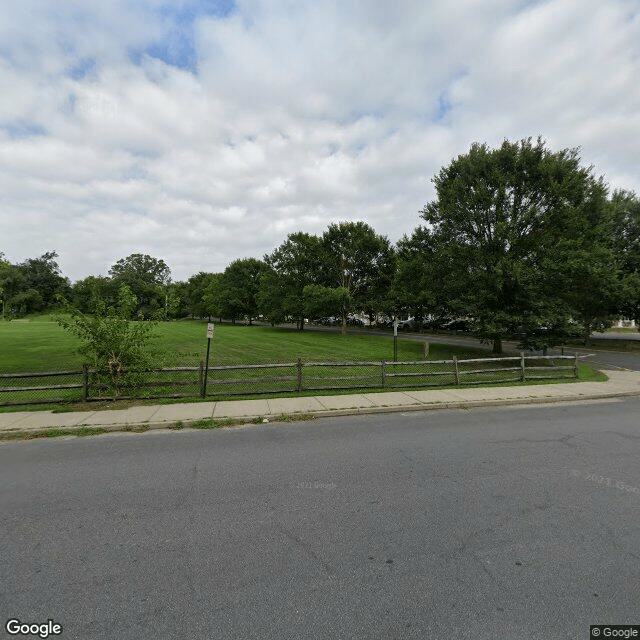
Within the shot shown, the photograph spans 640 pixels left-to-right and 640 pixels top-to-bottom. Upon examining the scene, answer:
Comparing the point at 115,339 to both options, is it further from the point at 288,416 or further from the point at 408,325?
the point at 408,325

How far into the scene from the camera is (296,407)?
8352mm

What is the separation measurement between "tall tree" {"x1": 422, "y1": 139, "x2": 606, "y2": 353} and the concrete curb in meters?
6.75

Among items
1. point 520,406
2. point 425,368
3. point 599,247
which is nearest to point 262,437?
point 520,406

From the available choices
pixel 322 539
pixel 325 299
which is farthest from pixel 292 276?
pixel 322 539

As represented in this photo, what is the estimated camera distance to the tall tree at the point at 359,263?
33875 millimetres

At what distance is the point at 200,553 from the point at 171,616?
67cm

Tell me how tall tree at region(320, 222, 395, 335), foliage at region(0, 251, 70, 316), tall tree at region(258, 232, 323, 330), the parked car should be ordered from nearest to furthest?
tall tree at region(320, 222, 395, 335)
tall tree at region(258, 232, 323, 330)
the parked car
foliage at region(0, 251, 70, 316)

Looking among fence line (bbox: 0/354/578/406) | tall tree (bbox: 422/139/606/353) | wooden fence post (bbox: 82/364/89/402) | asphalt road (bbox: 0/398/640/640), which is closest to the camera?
asphalt road (bbox: 0/398/640/640)

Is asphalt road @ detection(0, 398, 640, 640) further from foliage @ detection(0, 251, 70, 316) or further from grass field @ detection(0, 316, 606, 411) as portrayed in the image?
foliage @ detection(0, 251, 70, 316)

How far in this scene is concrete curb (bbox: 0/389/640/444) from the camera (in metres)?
6.61

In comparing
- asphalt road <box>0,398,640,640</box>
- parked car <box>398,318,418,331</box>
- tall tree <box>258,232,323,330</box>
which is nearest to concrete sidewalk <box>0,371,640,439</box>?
asphalt road <box>0,398,640,640</box>

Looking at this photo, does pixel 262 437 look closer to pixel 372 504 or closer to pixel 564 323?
pixel 372 504

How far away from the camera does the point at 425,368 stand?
1453 centimetres

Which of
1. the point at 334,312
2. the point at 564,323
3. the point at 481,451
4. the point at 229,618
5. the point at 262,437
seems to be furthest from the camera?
the point at 334,312
